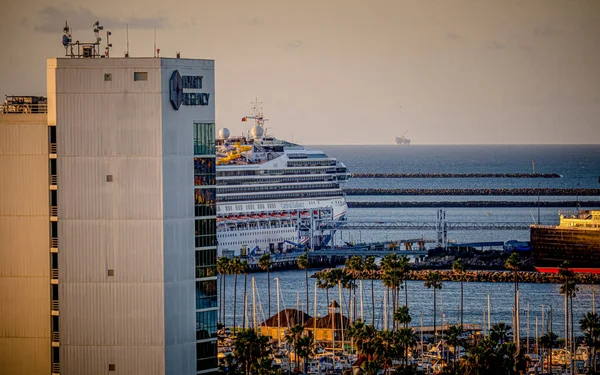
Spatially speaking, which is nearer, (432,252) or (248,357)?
(248,357)

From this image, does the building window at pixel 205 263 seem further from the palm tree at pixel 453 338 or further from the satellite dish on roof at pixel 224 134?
the satellite dish on roof at pixel 224 134

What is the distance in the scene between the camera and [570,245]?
11500cm

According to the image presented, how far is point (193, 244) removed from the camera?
3853 centimetres

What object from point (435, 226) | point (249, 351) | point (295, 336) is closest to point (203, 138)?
point (249, 351)

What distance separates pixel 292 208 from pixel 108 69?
93.9 m

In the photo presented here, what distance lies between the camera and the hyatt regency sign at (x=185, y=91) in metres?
37.9

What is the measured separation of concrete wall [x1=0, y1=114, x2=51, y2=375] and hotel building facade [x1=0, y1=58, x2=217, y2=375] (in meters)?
0.03

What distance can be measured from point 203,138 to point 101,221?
3775mm

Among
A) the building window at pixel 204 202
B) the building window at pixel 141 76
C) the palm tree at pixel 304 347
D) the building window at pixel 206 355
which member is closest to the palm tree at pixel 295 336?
the palm tree at pixel 304 347

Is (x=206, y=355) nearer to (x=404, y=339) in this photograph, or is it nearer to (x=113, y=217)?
(x=113, y=217)

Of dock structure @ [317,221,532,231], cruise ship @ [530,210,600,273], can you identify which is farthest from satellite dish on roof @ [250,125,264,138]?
cruise ship @ [530,210,600,273]

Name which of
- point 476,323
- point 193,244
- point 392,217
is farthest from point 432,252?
point 193,244

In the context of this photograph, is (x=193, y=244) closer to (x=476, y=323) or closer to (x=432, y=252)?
(x=476, y=323)

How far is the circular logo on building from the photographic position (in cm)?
3784
